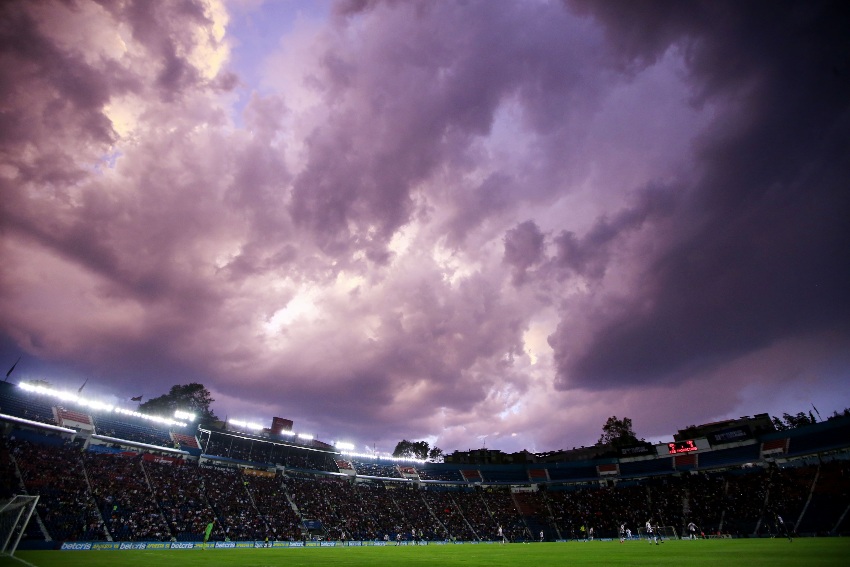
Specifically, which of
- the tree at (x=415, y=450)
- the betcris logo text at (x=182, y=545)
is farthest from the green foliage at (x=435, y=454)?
the betcris logo text at (x=182, y=545)

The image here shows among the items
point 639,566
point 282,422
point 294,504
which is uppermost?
point 282,422

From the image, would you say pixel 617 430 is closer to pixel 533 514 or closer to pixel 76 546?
pixel 533 514

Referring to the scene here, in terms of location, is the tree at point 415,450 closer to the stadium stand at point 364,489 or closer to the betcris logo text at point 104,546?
the stadium stand at point 364,489

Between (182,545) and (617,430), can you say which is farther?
(617,430)

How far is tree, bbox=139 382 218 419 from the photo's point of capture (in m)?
102

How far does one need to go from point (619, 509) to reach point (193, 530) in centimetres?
6194

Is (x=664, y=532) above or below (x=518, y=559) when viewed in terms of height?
below

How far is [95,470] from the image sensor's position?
142 ft

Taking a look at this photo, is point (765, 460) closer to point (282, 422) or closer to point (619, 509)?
point (619, 509)

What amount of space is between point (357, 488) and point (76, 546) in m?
44.0

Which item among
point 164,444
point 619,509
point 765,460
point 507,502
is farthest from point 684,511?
point 164,444

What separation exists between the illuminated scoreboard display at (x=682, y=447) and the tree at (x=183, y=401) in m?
106

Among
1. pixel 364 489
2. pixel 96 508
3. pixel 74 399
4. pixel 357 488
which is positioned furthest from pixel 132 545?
pixel 364 489

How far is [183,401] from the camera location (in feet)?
343
